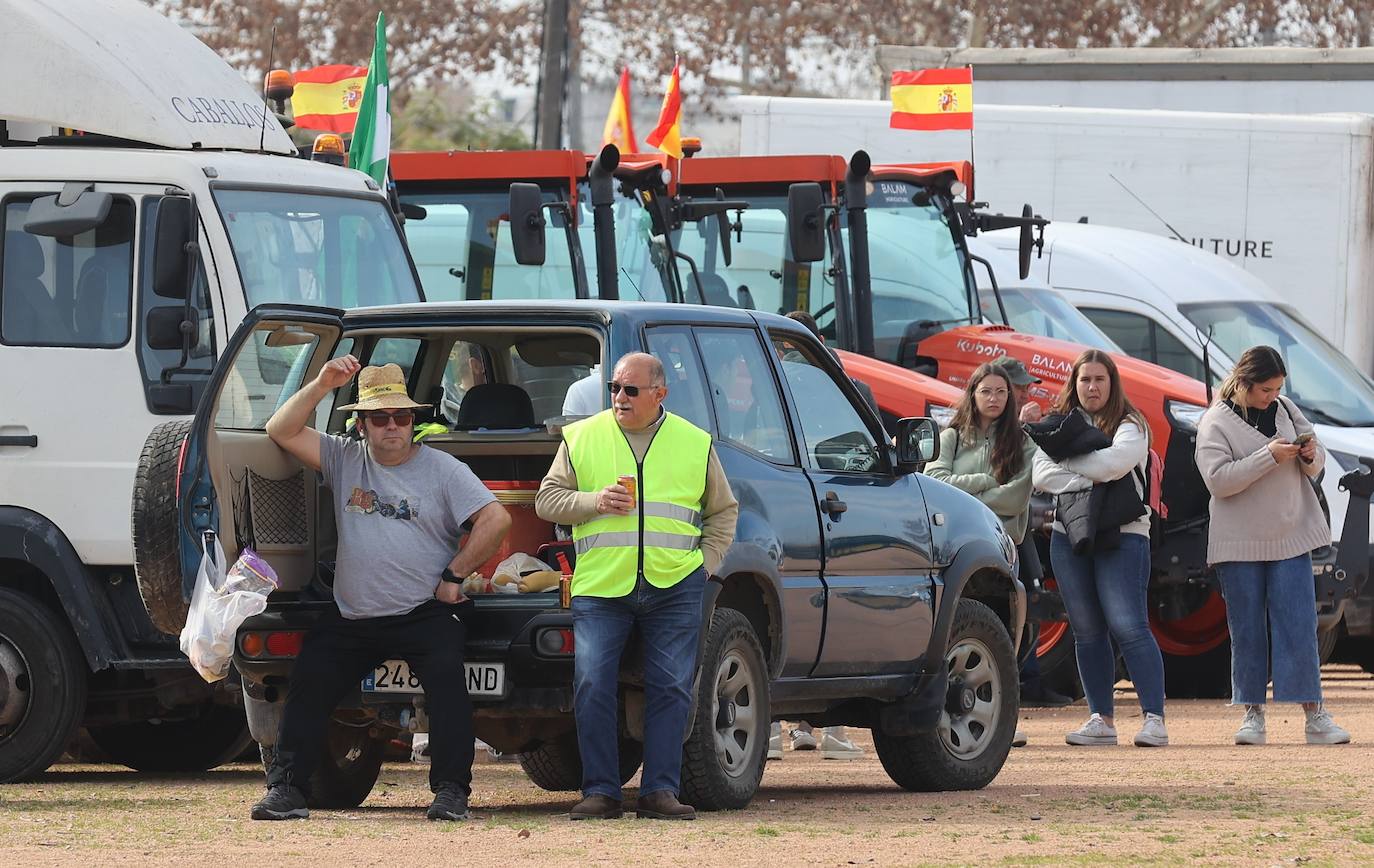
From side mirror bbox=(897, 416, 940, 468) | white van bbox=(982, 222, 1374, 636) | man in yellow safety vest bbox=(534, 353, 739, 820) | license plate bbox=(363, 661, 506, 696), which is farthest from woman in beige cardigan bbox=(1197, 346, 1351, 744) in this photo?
white van bbox=(982, 222, 1374, 636)

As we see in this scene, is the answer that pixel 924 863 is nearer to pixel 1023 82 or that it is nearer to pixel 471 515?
pixel 471 515

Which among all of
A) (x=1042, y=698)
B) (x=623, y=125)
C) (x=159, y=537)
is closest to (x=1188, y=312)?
A: (x=1042, y=698)

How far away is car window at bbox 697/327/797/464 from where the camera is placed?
31.6 ft

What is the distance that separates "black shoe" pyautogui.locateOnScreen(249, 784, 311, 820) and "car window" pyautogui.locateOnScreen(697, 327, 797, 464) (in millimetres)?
1924

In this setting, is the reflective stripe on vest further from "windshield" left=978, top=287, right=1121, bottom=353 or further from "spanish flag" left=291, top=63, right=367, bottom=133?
"spanish flag" left=291, top=63, right=367, bottom=133

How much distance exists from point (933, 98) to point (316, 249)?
941 centimetres

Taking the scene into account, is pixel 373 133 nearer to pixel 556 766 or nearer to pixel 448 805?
pixel 556 766

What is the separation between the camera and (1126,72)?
80.3 ft

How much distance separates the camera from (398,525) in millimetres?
→ 9148

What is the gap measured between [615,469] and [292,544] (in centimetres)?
122

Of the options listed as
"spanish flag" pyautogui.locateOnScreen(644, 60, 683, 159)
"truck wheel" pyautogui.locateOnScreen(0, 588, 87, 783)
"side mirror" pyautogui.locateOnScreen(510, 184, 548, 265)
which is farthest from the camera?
"spanish flag" pyautogui.locateOnScreen(644, 60, 683, 159)

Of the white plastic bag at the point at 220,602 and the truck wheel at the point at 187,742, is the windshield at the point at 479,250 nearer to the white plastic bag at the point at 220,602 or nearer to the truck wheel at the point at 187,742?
the truck wheel at the point at 187,742

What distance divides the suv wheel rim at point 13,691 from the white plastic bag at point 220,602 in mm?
2244

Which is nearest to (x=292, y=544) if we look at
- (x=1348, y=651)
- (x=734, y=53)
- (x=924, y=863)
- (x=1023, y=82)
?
(x=924, y=863)
